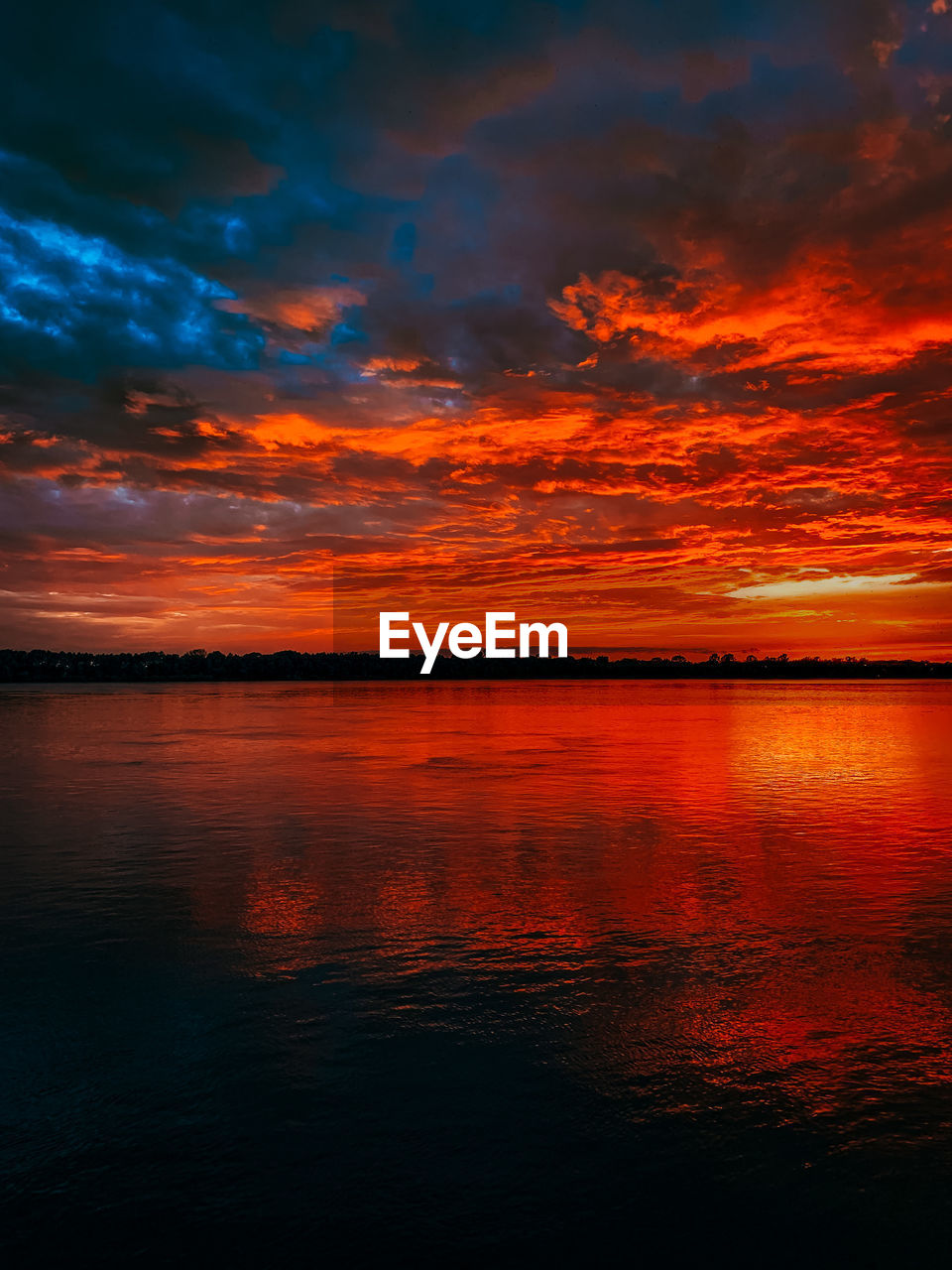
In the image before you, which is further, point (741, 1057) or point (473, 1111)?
point (741, 1057)

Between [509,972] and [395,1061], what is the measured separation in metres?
2.55

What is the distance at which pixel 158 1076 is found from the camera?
7.27m

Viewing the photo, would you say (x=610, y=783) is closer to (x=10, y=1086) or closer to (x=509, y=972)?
(x=509, y=972)

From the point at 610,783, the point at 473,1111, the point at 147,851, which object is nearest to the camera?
the point at 473,1111

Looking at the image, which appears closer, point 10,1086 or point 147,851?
point 10,1086

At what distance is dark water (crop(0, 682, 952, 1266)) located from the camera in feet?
17.9

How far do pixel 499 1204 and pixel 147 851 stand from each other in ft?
43.6

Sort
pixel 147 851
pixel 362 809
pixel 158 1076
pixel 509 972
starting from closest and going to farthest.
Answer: pixel 158 1076
pixel 509 972
pixel 147 851
pixel 362 809

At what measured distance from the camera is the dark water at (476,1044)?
5.45m

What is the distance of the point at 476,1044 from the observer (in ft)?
25.9

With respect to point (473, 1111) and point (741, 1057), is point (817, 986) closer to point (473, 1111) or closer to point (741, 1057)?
point (741, 1057)

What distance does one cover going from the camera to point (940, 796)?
24469 millimetres

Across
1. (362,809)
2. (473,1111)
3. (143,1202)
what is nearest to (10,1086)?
(143,1202)

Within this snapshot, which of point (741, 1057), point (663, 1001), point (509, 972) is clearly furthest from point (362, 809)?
point (741, 1057)
